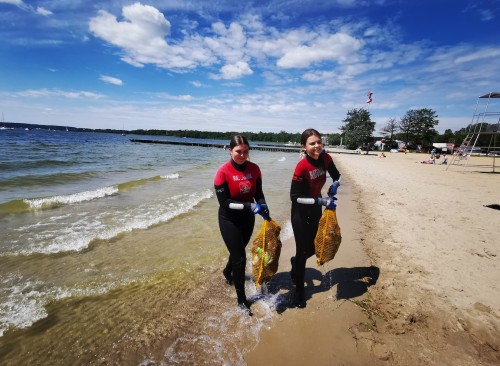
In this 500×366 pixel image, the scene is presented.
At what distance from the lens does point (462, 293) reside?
4105 mm

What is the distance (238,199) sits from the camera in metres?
3.68

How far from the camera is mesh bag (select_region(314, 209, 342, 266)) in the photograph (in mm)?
3873

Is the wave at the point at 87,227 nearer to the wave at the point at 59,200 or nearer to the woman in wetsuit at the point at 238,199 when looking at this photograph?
the wave at the point at 59,200

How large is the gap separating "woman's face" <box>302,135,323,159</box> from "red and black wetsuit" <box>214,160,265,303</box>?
2.65 feet

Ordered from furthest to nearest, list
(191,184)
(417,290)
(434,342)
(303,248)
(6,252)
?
(191,184), (6,252), (417,290), (303,248), (434,342)

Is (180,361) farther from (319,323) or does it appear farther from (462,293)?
(462,293)

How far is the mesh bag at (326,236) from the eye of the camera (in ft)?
12.7

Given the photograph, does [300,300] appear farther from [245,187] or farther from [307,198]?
[245,187]

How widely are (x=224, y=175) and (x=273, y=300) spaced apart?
213 cm

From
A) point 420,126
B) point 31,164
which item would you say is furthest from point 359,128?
point 31,164

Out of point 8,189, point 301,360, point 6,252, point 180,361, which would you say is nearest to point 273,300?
point 301,360

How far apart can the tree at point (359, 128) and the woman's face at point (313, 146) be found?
242 ft

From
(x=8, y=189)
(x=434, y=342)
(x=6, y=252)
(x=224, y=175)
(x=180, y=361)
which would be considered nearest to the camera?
(x=180, y=361)

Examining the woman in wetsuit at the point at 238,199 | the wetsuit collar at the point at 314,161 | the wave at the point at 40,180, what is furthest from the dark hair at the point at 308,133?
the wave at the point at 40,180
